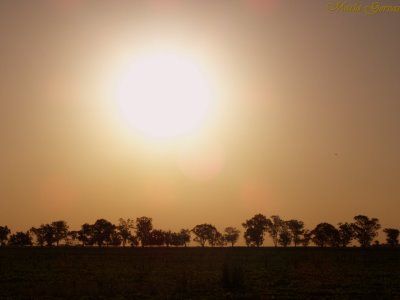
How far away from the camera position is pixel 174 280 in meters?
40.5

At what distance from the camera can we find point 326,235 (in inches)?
7608

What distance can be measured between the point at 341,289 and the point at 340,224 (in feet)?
539

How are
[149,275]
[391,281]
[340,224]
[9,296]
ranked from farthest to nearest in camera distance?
[340,224], [149,275], [391,281], [9,296]

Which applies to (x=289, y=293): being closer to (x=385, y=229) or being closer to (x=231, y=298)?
(x=231, y=298)

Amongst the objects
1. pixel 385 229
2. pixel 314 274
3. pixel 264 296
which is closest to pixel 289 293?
pixel 264 296

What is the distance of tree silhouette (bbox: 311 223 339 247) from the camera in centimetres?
19150

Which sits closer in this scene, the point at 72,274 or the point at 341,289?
the point at 341,289

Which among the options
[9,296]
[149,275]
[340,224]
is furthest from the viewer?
[340,224]

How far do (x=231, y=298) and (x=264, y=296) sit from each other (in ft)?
7.71

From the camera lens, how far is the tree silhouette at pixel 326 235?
628ft

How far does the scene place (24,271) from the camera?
48188mm

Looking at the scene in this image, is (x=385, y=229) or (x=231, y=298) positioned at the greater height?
(x=385, y=229)

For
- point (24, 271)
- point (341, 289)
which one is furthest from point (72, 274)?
point (341, 289)

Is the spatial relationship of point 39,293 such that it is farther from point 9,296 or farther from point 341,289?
point 341,289
